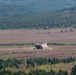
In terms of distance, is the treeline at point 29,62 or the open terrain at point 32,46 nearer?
the treeline at point 29,62

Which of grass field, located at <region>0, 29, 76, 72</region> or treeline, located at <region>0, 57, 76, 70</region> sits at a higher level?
grass field, located at <region>0, 29, 76, 72</region>

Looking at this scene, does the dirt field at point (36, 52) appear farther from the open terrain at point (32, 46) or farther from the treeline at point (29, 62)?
the treeline at point (29, 62)

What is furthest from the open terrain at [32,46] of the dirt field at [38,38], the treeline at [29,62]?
the treeline at [29,62]

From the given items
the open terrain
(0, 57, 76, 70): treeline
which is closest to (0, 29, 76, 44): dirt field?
the open terrain

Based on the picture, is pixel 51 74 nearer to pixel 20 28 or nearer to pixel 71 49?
pixel 71 49

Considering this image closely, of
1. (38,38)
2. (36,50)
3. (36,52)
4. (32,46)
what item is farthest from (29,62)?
(38,38)

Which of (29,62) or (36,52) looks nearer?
(29,62)

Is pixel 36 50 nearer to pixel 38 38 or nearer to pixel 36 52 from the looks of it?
pixel 36 52

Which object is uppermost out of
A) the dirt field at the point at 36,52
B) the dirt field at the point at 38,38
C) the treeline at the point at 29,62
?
the dirt field at the point at 38,38

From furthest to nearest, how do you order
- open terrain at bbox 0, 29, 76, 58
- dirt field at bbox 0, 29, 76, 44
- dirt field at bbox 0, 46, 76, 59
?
dirt field at bbox 0, 29, 76, 44 → open terrain at bbox 0, 29, 76, 58 → dirt field at bbox 0, 46, 76, 59

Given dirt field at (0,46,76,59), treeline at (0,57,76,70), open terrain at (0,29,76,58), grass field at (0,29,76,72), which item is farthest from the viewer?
open terrain at (0,29,76,58)

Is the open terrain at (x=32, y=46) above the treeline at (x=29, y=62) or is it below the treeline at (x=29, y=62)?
above

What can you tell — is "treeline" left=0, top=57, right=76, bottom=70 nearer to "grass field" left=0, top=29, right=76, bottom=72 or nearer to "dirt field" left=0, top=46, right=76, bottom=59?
"grass field" left=0, top=29, right=76, bottom=72
